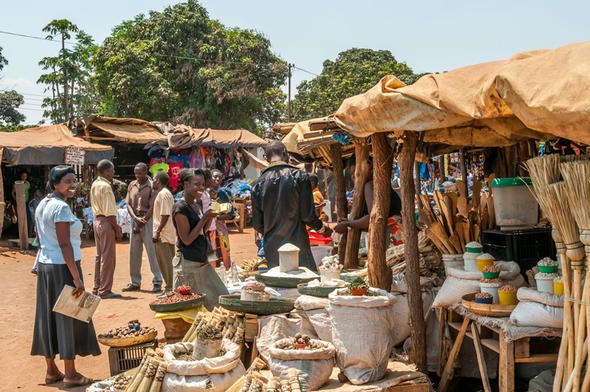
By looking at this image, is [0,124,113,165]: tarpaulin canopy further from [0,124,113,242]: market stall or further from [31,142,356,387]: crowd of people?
[31,142,356,387]: crowd of people

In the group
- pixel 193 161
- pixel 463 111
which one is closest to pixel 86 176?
pixel 193 161

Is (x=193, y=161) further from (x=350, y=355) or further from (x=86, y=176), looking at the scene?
(x=350, y=355)

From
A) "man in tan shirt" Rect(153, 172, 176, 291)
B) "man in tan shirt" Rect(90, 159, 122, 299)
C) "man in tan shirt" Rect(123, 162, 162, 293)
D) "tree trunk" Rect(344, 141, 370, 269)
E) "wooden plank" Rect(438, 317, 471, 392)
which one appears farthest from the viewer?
"man in tan shirt" Rect(123, 162, 162, 293)

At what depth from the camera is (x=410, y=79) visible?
36.8 metres

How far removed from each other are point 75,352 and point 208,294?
1269 mm

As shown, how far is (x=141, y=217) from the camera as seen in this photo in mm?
9703

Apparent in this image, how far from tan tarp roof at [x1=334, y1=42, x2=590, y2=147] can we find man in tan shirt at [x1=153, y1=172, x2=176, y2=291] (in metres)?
4.04

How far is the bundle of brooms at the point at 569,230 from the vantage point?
11.0ft

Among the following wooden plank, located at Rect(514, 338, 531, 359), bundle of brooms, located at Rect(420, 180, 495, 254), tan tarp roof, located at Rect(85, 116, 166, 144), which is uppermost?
tan tarp roof, located at Rect(85, 116, 166, 144)

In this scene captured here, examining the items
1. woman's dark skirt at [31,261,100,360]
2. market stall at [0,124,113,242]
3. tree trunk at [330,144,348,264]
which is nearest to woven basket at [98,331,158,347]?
woman's dark skirt at [31,261,100,360]

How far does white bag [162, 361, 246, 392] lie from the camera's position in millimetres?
4129

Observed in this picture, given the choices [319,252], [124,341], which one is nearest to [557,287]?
[124,341]

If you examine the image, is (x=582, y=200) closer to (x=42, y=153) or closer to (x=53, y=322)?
(x=53, y=322)

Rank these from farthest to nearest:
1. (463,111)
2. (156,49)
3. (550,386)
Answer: (156,49), (550,386), (463,111)
